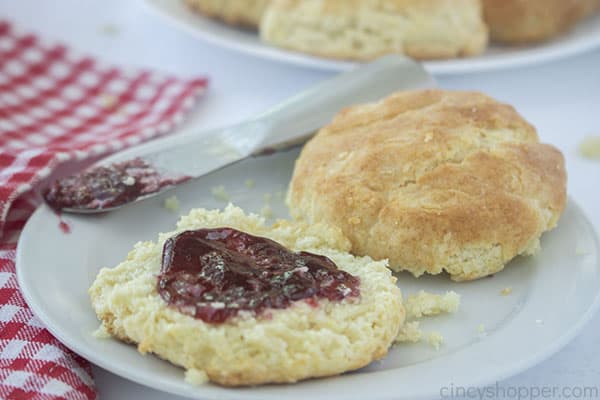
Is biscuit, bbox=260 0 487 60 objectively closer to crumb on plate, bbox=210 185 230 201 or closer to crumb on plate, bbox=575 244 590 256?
crumb on plate, bbox=210 185 230 201

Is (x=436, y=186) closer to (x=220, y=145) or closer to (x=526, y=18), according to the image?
(x=220, y=145)

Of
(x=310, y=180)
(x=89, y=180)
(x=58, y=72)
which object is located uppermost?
(x=310, y=180)

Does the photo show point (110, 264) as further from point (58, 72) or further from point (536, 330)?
point (58, 72)

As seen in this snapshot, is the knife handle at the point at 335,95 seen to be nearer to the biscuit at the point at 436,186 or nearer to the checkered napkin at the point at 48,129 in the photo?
the biscuit at the point at 436,186

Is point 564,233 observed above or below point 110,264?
above

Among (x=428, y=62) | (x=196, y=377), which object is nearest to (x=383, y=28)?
(x=428, y=62)

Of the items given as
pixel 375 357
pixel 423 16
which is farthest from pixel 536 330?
pixel 423 16

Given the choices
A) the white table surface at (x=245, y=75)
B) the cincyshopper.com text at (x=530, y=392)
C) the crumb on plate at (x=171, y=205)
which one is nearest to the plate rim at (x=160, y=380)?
the cincyshopper.com text at (x=530, y=392)
